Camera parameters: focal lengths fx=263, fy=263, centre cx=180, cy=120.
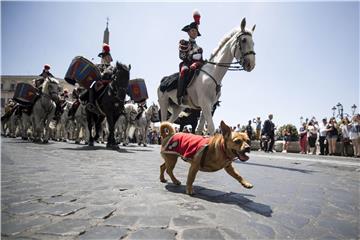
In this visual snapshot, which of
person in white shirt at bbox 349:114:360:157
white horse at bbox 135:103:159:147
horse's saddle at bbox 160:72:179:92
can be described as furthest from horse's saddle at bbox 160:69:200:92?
person in white shirt at bbox 349:114:360:157

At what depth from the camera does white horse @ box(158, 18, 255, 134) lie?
22.7 ft

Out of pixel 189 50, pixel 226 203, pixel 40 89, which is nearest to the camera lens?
pixel 226 203

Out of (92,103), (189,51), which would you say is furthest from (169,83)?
(92,103)

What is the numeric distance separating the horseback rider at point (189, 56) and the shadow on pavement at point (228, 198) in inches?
175

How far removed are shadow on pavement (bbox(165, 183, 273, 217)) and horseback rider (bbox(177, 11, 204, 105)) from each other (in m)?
4.44

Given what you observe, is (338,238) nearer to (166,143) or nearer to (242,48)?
(166,143)

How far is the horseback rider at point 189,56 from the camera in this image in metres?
7.59

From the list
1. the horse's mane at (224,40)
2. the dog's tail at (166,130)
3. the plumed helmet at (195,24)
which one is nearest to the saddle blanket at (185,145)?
the dog's tail at (166,130)

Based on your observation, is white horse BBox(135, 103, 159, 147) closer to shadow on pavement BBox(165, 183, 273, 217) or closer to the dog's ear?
shadow on pavement BBox(165, 183, 273, 217)

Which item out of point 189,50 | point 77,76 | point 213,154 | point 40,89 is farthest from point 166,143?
point 40,89

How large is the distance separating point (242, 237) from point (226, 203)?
0.90 metres

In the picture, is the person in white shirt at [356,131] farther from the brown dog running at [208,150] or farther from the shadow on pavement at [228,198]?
the brown dog running at [208,150]

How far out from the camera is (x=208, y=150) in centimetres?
316

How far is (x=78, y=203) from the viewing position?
104 inches
